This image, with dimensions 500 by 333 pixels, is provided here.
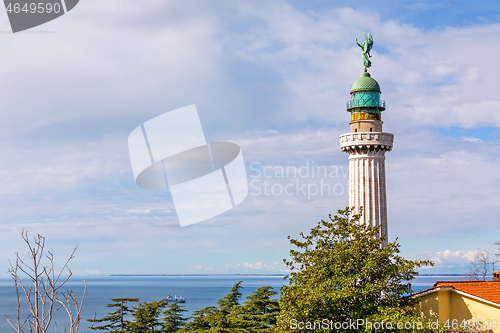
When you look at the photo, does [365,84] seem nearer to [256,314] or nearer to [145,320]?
[256,314]

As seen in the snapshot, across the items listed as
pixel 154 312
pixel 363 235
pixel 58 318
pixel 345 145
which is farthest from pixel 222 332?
pixel 58 318

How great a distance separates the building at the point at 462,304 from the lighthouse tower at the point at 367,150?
863cm

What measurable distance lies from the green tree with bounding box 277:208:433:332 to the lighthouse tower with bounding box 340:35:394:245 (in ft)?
29.4

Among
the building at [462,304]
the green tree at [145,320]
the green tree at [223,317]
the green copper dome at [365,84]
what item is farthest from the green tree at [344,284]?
the green tree at [145,320]

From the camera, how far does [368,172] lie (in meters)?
29.0

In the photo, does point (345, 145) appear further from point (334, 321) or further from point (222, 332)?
point (222, 332)

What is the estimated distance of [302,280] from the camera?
19266 millimetres

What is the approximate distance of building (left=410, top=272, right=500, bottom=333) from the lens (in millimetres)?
17859

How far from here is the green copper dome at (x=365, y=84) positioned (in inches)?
1184

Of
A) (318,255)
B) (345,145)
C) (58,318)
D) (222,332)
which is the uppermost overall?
(345,145)

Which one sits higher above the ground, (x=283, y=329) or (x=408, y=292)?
(x=408, y=292)

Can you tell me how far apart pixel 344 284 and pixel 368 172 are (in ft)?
40.7

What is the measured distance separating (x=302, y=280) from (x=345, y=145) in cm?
1249

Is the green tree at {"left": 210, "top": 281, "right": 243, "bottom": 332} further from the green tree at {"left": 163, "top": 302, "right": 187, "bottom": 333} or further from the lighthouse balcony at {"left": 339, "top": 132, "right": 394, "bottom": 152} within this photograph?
the lighthouse balcony at {"left": 339, "top": 132, "right": 394, "bottom": 152}
